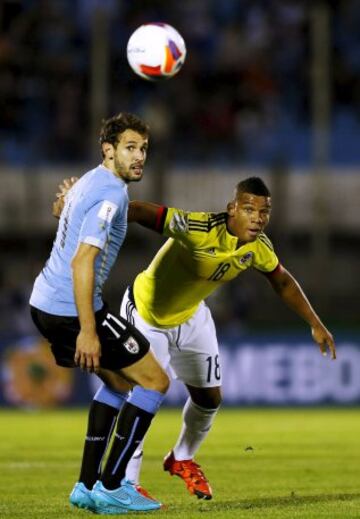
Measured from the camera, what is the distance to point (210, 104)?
18625 millimetres

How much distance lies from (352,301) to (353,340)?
1.71ft

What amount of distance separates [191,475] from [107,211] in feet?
7.03

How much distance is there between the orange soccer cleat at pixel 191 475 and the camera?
768 centimetres

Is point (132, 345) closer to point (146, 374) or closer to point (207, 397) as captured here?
point (146, 374)

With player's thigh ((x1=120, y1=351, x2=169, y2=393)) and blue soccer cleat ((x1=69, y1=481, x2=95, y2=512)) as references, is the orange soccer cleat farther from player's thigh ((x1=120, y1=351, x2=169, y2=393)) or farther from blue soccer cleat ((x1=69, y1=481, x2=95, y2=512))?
player's thigh ((x1=120, y1=351, x2=169, y2=393))

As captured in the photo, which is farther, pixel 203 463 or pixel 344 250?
pixel 344 250

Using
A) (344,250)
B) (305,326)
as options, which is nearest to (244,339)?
(305,326)

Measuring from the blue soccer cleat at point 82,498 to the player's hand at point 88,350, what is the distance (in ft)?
2.77

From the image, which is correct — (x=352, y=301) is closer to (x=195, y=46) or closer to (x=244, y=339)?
(x=244, y=339)

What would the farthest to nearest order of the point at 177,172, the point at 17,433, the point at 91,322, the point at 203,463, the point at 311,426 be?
1. the point at 177,172
2. the point at 311,426
3. the point at 17,433
4. the point at 203,463
5. the point at 91,322

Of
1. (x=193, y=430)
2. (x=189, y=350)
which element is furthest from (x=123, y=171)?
(x=193, y=430)

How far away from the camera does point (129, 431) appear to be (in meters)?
6.84

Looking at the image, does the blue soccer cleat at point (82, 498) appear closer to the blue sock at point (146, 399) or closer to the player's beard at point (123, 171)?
the blue sock at point (146, 399)

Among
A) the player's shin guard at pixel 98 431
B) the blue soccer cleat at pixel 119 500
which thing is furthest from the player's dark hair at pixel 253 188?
the blue soccer cleat at pixel 119 500
